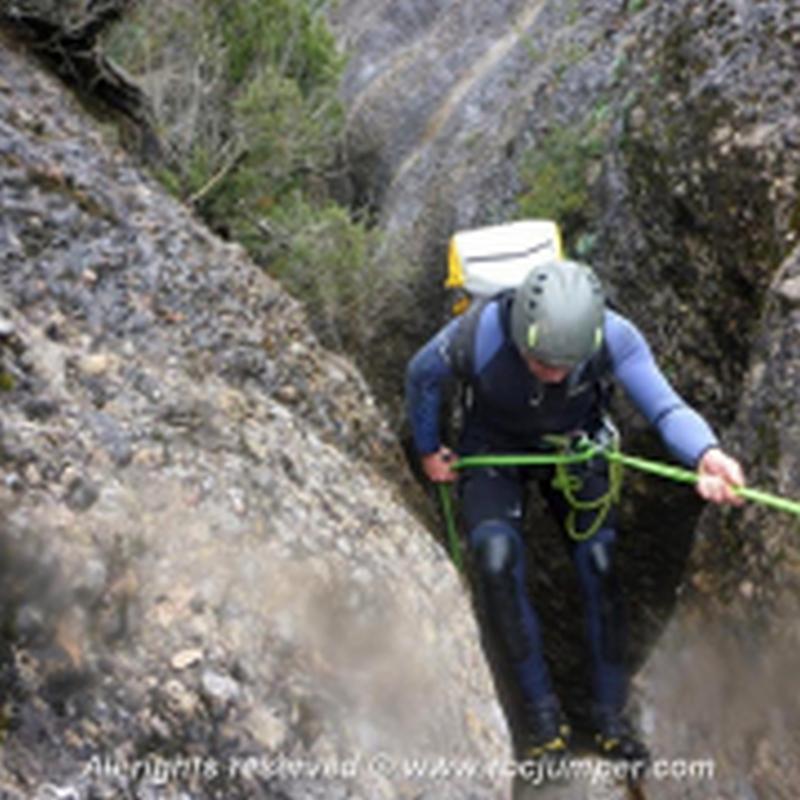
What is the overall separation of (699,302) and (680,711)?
316 centimetres

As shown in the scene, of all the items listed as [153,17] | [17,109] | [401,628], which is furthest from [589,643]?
[153,17]

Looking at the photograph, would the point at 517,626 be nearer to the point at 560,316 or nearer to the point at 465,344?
the point at 465,344

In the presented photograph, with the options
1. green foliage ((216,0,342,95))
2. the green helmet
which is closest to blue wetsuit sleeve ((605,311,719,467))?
the green helmet

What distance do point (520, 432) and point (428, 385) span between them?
69 centimetres

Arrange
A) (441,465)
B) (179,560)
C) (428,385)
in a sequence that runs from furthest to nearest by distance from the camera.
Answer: (441,465) < (428,385) < (179,560)

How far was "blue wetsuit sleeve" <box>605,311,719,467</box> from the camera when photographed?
184 inches

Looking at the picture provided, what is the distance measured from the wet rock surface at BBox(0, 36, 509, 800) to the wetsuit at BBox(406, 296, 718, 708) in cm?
67

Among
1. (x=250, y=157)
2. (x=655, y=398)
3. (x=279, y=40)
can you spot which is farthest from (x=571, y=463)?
(x=279, y=40)

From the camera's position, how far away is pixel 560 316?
482cm

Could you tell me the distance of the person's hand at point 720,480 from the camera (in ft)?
14.3

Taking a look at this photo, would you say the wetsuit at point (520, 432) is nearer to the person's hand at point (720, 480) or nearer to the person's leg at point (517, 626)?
the person's leg at point (517, 626)

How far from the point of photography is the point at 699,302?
7.17 meters

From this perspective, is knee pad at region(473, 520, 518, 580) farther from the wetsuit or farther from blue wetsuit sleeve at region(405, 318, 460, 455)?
blue wetsuit sleeve at region(405, 318, 460, 455)

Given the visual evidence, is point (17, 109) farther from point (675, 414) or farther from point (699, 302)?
point (699, 302)
